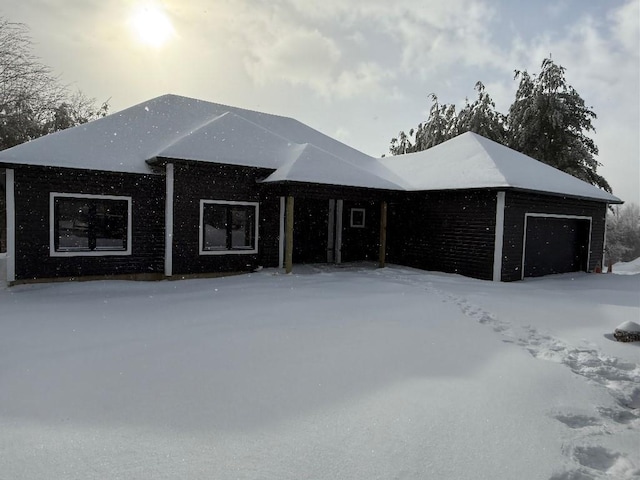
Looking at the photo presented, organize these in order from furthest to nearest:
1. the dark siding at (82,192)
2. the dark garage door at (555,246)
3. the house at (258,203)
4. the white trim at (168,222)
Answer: the dark garage door at (555,246) < the white trim at (168,222) < the house at (258,203) < the dark siding at (82,192)

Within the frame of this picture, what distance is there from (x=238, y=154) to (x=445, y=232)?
6.38 meters

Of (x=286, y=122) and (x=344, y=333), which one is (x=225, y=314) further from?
(x=286, y=122)

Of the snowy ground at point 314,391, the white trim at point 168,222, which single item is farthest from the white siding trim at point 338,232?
the snowy ground at point 314,391

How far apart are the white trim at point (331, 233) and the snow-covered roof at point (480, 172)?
267 centimetres

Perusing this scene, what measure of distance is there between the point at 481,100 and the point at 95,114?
26.6 m

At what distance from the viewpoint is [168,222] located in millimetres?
10594

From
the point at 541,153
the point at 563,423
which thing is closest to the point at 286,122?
the point at 563,423

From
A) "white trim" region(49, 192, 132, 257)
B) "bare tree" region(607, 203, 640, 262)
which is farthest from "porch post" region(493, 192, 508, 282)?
"bare tree" region(607, 203, 640, 262)

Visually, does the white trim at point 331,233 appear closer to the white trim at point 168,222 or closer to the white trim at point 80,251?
the white trim at point 168,222

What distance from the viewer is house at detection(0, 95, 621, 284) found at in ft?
32.6

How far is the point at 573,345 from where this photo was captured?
5723 mm

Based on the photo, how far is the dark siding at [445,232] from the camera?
11.7 meters

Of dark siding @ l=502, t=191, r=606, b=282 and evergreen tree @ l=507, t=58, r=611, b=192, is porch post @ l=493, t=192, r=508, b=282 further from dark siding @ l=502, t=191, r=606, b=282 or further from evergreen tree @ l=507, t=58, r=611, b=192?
evergreen tree @ l=507, t=58, r=611, b=192

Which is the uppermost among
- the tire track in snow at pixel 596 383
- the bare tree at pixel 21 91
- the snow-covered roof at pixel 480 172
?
the bare tree at pixel 21 91
